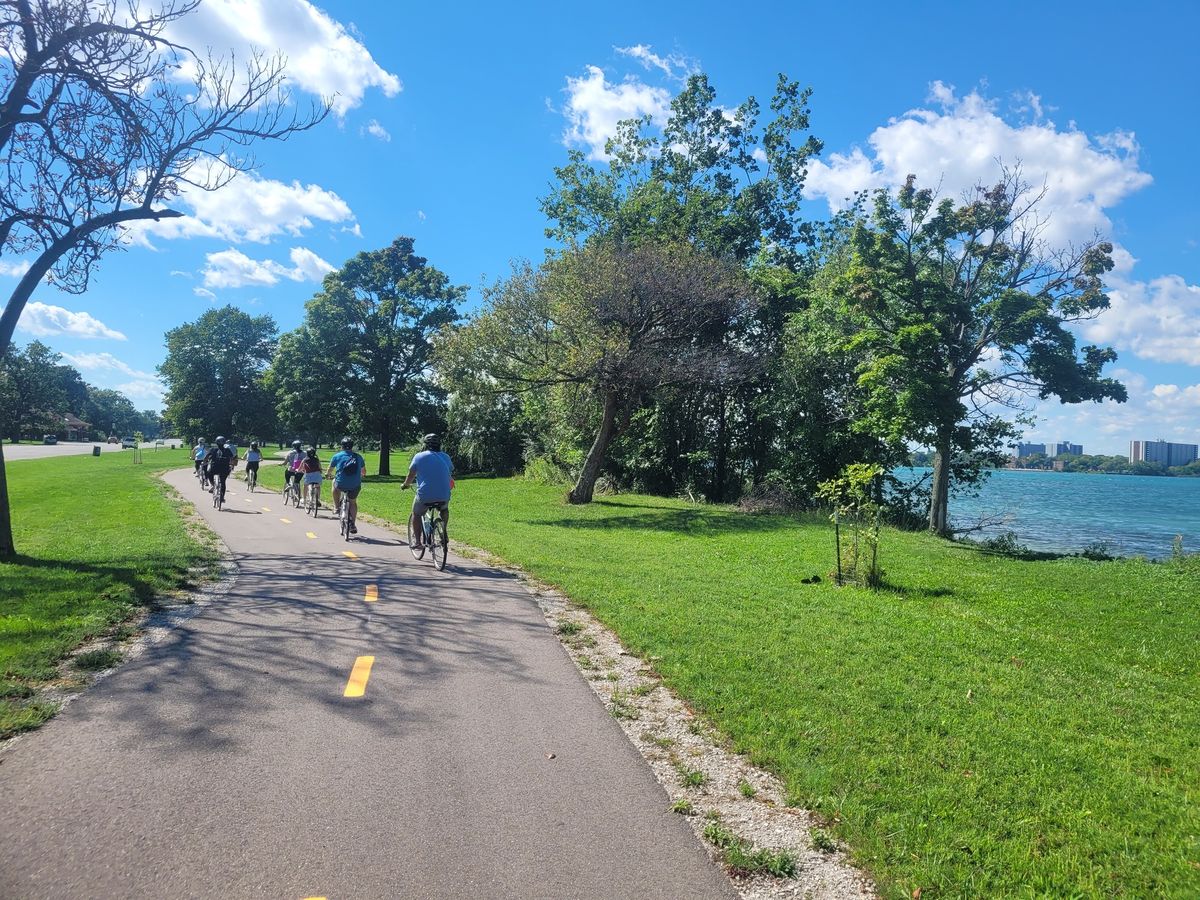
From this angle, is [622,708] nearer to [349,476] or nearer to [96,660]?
[96,660]

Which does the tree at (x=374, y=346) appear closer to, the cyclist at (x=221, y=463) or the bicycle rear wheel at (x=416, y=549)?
the cyclist at (x=221, y=463)

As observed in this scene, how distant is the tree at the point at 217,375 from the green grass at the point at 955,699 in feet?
231

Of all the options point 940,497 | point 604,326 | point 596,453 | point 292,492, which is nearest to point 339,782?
point 604,326

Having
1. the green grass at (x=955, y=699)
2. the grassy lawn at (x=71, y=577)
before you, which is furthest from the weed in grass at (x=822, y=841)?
the grassy lawn at (x=71, y=577)

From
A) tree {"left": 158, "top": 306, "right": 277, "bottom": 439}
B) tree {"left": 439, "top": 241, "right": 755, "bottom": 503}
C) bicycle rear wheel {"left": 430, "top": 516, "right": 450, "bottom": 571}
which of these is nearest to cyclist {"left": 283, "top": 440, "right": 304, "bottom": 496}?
tree {"left": 439, "top": 241, "right": 755, "bottom": 503}

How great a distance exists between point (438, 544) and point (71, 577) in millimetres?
4605

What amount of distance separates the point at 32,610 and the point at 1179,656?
1184 centimetres

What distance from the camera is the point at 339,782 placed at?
3922 millimetres

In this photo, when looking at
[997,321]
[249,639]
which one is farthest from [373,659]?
[997,321]

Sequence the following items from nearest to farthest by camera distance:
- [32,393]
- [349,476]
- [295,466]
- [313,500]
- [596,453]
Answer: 1. [349,476]
2. [313,500]
3. [295,466]
4. [596,453]
5. [32,393]

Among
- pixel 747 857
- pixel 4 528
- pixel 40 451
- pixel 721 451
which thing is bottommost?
pixel 747 857

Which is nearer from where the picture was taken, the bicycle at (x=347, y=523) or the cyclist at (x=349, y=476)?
the bicycle at (x=347, y=523)

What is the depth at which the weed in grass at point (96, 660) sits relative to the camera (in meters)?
5.86

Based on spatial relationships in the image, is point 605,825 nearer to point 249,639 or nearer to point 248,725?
point 248,725
